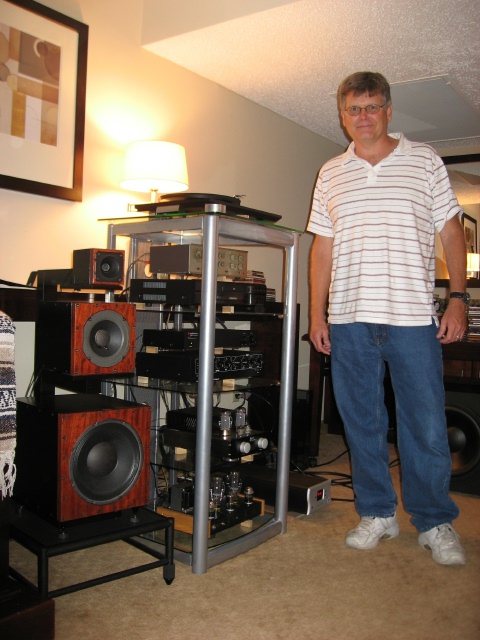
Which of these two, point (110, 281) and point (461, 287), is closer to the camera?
point (110, 281)

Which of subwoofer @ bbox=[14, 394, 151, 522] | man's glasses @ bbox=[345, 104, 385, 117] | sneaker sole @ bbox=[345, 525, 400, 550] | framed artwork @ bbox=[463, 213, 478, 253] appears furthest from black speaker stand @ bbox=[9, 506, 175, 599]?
framed artwork @ bbox=[463, 213, 478, 253]

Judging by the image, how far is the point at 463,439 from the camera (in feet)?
8.66

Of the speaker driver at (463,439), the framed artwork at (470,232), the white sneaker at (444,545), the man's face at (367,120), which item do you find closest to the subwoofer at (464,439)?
the speaker driver at (463,439)

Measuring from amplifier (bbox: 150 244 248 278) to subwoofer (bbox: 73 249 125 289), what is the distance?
248 mm

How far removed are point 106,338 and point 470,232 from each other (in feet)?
10.8

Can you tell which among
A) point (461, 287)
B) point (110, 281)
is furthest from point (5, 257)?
point (461, 287)

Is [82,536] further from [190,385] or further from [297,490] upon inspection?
[297,490]

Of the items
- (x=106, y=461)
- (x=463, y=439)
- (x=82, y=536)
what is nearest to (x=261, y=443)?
(x=106, y=461)

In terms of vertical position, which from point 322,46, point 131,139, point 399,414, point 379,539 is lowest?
point 379,539

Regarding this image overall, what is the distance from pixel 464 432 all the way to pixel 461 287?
971 mm

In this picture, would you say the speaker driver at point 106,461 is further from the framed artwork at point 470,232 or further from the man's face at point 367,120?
the framed artwork at point 470,232

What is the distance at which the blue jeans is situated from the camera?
6.26 ft

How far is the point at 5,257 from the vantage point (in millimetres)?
2307

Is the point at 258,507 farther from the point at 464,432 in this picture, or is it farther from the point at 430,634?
the point at 464,432
